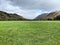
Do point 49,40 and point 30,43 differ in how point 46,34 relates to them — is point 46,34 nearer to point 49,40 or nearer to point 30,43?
point 49,40

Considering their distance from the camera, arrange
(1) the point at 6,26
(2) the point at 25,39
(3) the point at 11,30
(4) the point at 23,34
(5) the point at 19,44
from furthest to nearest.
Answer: (1) the point at 6,26 < (3) the point at 11,30 < (4) the point at 23,34 < (2) the point at 25,39 < (5) the point at 19,44

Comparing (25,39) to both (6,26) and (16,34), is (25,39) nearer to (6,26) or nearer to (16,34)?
(16,34)

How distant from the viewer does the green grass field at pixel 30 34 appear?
16797mm

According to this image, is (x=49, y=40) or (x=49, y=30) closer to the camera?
(x=49, y=40)

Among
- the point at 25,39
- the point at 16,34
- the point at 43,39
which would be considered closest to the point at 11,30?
the point at 16,34

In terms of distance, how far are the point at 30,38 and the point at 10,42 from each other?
226 centimetres

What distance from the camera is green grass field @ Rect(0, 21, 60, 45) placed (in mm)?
16797

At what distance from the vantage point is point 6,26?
70.5 feet

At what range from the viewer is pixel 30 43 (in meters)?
16.5

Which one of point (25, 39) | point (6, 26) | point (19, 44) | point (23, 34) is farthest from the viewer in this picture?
point (6, 26)

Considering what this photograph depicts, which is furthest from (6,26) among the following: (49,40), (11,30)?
(49,40)

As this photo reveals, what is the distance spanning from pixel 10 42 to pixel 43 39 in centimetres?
346

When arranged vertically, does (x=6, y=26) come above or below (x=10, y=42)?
above

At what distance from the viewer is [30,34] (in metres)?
18.9
